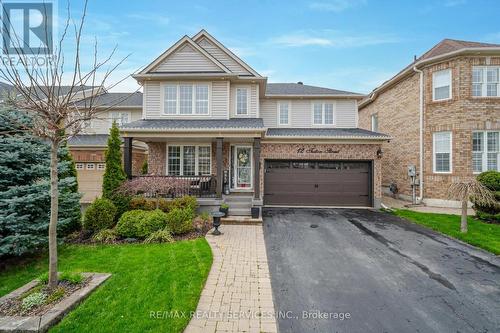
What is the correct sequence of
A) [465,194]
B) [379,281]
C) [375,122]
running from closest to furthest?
1. [379,281]
2. [465,194]
3. [375,122]

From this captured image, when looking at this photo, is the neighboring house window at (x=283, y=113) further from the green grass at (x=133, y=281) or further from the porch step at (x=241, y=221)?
the green grass at (x=133, y=281)

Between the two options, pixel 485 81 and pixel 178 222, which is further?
pixel 485 81

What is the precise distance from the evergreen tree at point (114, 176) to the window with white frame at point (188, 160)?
3.68 meters

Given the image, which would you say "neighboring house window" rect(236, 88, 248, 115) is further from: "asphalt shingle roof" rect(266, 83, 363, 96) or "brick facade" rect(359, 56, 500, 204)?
"brick facade" rect(359, 56, 500, 204)

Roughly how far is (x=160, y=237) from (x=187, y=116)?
6912 millimetres

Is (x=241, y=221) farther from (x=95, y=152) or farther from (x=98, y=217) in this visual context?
(x=95, y=152)

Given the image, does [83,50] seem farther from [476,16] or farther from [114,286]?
[476,16]

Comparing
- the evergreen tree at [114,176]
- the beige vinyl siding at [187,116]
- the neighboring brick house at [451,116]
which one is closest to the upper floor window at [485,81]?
the neighboring brick house at [451,116]

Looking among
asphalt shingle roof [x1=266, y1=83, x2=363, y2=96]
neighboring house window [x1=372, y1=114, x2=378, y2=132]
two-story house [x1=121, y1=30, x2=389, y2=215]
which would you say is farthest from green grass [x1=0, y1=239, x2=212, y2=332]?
neighboring house window [x1=372, y1=114, x2=378, y2=132]

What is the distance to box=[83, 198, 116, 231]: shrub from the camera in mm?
6930

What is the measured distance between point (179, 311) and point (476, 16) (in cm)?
2250

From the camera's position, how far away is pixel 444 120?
11.4m

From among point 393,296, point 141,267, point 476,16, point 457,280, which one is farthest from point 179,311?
point 476,16

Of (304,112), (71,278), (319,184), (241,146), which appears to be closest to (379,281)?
(71,278)
